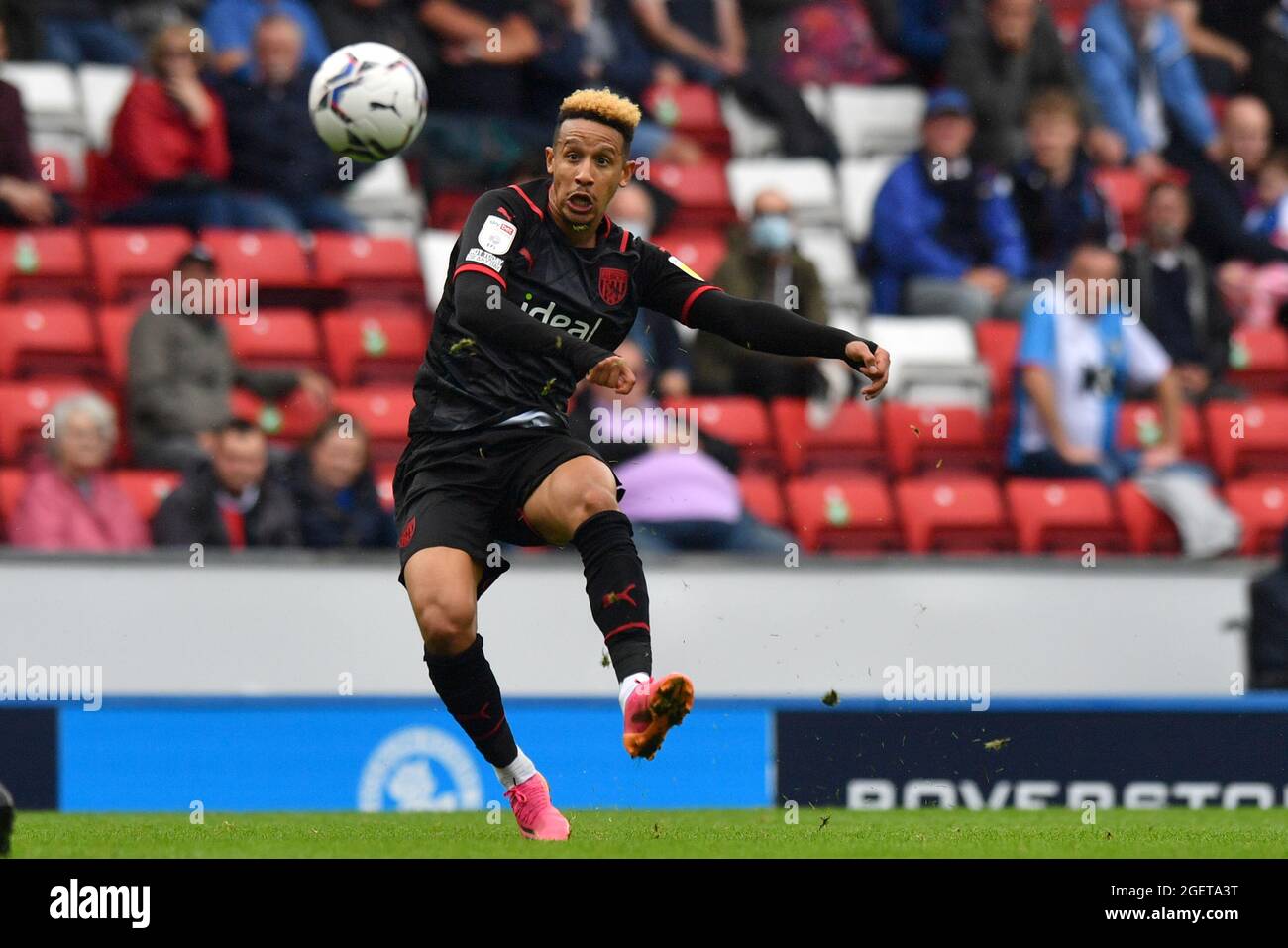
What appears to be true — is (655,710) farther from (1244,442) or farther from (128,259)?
(1244,442)

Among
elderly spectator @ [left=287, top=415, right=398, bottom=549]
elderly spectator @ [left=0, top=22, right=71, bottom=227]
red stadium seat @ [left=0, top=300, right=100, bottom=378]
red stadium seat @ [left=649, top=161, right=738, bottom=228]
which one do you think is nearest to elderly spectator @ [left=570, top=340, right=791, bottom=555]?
elderly spectator @ [left=287, top=415, right=398, bottom=549]

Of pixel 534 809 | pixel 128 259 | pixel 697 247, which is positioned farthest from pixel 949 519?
pixel 534 809

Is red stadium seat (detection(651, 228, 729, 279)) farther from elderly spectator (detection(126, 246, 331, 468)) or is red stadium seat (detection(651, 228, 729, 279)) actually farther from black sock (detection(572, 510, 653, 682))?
black sock (detection(572, 510, 653, 682))

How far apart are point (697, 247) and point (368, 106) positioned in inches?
198

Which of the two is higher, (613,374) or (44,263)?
(44,263)

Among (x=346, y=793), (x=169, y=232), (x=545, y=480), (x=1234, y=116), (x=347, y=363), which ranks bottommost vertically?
(x=346, y=793)

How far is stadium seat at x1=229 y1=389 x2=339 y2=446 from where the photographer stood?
11.0 m

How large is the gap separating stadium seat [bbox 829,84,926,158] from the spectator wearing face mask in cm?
231

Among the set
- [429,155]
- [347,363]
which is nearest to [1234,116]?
[429,155]

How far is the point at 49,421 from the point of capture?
10.5 meters

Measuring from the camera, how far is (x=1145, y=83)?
1422cm

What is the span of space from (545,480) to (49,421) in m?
4.76

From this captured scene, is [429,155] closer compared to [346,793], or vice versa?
[346,793]

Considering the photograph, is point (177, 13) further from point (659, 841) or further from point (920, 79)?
point (659, 841)
